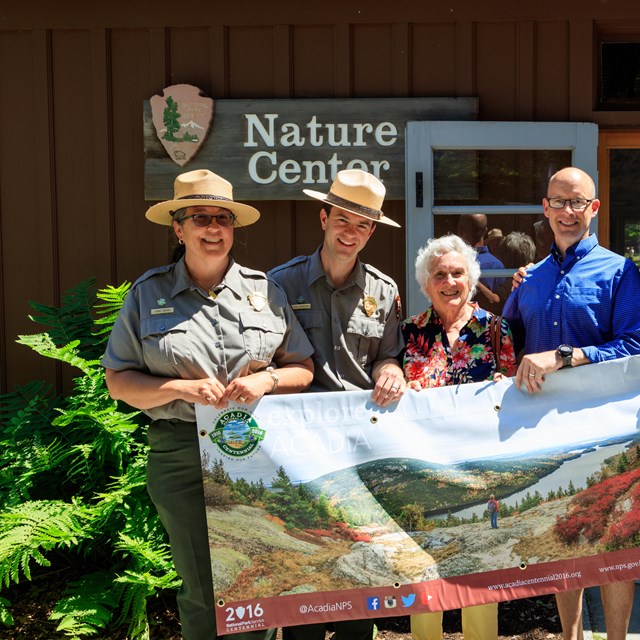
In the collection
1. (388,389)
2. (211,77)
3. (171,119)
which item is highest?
(211,77)

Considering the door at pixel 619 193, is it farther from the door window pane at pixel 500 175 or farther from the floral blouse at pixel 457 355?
the floral blouse at pixel 457 355

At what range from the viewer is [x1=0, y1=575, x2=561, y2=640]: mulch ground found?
4.04m

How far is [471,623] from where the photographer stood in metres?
3.31

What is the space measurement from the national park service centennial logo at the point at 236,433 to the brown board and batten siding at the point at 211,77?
6.69 ft

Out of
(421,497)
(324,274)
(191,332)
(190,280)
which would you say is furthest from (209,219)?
(421,497)

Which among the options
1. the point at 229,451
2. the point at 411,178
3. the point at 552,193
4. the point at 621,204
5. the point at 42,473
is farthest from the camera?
the point at 621,204

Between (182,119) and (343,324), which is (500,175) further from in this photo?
(343,324)

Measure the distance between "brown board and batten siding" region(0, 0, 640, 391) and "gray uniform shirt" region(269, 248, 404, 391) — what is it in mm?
1600

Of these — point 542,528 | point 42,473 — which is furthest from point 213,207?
point 42,473

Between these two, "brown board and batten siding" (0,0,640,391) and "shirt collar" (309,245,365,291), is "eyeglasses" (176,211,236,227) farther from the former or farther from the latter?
"brown board and batten siding" (0,0,640,391)

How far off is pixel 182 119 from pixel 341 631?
114 inches

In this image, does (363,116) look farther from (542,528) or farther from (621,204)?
(542,528)

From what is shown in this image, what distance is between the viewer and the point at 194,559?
3.03 m

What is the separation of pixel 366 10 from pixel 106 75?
156 centimetres
